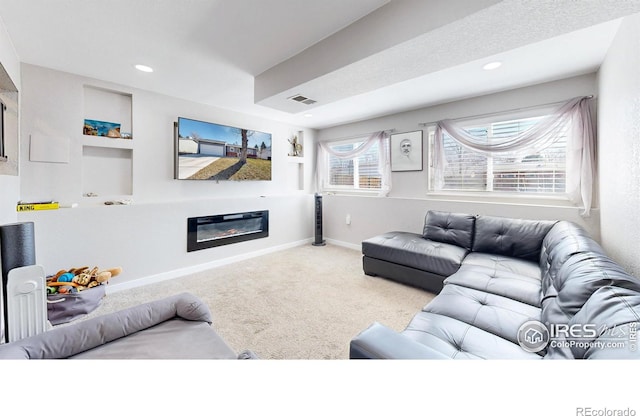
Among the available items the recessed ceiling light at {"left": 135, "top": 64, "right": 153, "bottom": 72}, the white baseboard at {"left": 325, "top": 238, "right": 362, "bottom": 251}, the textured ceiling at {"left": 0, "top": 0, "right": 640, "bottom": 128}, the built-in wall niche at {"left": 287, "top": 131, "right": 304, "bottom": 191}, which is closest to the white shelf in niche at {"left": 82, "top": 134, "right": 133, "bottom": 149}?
the textured ceiling at {"left": 0, "top": 0, "right": 640, "bottom": 128}

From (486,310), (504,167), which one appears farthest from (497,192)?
(486,310)

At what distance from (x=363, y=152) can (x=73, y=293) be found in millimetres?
4196

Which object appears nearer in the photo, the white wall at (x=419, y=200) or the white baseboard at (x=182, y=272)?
the white wall at (x=419, y=200)

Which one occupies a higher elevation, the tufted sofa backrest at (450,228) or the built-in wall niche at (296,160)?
the built-in wall niche at (296,160)

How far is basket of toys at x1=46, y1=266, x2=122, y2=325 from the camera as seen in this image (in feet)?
6.97

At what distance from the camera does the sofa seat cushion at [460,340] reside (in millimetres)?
1144

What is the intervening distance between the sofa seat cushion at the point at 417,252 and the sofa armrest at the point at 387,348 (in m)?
1.82

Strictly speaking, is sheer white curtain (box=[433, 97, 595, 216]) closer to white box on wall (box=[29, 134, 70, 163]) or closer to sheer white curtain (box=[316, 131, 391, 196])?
sheer white curtain (box=[316, 131, 391, 196])

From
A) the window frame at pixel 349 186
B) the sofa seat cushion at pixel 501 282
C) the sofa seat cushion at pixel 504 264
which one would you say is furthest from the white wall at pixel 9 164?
the window frame at pixel 349 186

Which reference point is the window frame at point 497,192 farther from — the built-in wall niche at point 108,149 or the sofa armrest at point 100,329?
the built-in wall niche at point 108,149
